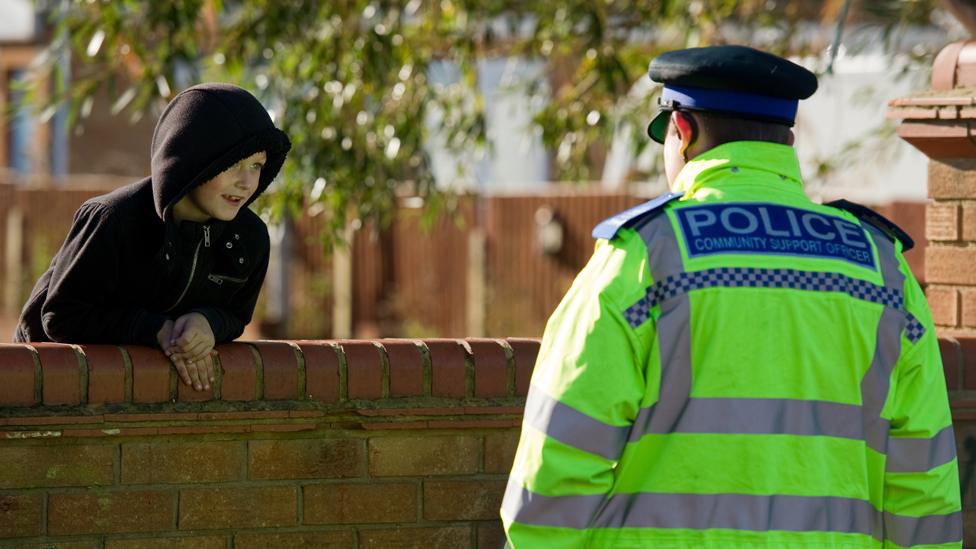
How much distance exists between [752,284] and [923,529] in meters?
0.58

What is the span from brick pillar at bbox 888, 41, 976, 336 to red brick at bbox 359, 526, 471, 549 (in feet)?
5.35

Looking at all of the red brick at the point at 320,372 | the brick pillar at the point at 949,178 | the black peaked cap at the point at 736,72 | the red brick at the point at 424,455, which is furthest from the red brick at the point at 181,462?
the brick pillar at the point at 949,178

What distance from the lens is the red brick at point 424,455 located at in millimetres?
3766

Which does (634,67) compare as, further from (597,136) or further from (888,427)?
(888,427)

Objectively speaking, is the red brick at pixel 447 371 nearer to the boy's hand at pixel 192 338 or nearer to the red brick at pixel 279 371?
the red brick at pixel 279 371

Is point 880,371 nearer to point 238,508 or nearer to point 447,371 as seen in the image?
point 447,371

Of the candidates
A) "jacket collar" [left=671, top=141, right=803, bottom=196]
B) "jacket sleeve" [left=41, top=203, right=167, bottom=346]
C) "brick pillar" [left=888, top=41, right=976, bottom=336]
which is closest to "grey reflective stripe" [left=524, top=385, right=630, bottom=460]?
"jacket collar" [left=671, top=141, right=803, bottom=196]

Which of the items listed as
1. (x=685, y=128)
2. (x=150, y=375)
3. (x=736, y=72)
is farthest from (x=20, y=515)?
(x=736, y=72)

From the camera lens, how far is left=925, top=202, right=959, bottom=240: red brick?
4734mm

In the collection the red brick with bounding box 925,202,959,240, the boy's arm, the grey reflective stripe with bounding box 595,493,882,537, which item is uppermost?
the red brick with bounding box 925,202,959,240

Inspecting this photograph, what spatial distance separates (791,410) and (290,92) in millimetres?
6153

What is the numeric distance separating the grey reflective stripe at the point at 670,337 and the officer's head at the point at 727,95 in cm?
25

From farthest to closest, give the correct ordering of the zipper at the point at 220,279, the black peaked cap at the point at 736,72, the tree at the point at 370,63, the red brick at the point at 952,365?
1. the tree at the point at 370,63
2. the red brick at the point at 952,365
3. the zipper at the point at 220,279
4. the black peaked cap at the point at 736,72

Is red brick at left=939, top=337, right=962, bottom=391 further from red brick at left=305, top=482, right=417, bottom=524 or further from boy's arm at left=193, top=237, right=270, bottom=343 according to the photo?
boy's arm at left=193, top=237, right=270, bottom=343
